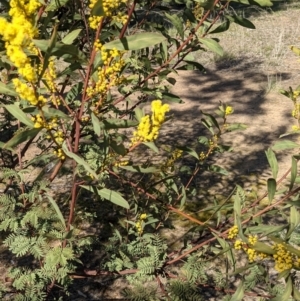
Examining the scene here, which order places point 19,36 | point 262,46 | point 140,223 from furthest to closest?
point 262,46 < point 140,223 < point 19,36

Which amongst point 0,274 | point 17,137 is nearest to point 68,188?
point 0,274

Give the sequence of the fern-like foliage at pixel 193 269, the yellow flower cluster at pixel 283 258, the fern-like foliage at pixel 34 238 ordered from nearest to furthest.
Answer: the yellow flower cluster at pixel 283 258
the fern-like foliage at pixel 34 238
the fern-like foliage at pixel 193 269

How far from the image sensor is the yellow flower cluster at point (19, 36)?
0.99 meters

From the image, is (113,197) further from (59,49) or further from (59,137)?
(59,49)

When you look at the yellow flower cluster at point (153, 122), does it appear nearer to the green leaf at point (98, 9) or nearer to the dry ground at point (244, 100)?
the green leaf at point (98, 9)

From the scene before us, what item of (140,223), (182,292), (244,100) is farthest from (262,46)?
(182,292)

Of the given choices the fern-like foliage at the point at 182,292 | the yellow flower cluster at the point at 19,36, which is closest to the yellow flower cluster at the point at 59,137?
the yellow flower cluster at the point at 19,36

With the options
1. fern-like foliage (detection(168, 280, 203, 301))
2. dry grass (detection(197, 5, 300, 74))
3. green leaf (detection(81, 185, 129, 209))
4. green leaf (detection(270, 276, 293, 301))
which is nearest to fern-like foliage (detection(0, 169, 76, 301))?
green leaf (detection(81, 185, 129, 209))

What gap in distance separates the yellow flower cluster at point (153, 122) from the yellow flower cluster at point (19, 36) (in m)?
0.37

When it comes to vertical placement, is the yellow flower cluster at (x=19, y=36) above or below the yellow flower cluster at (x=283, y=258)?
above

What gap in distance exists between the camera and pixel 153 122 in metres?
1.28

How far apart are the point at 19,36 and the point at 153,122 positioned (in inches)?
18.5

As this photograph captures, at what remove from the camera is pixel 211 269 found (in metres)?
2.59

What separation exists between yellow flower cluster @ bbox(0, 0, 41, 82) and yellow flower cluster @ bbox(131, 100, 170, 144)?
37cm
